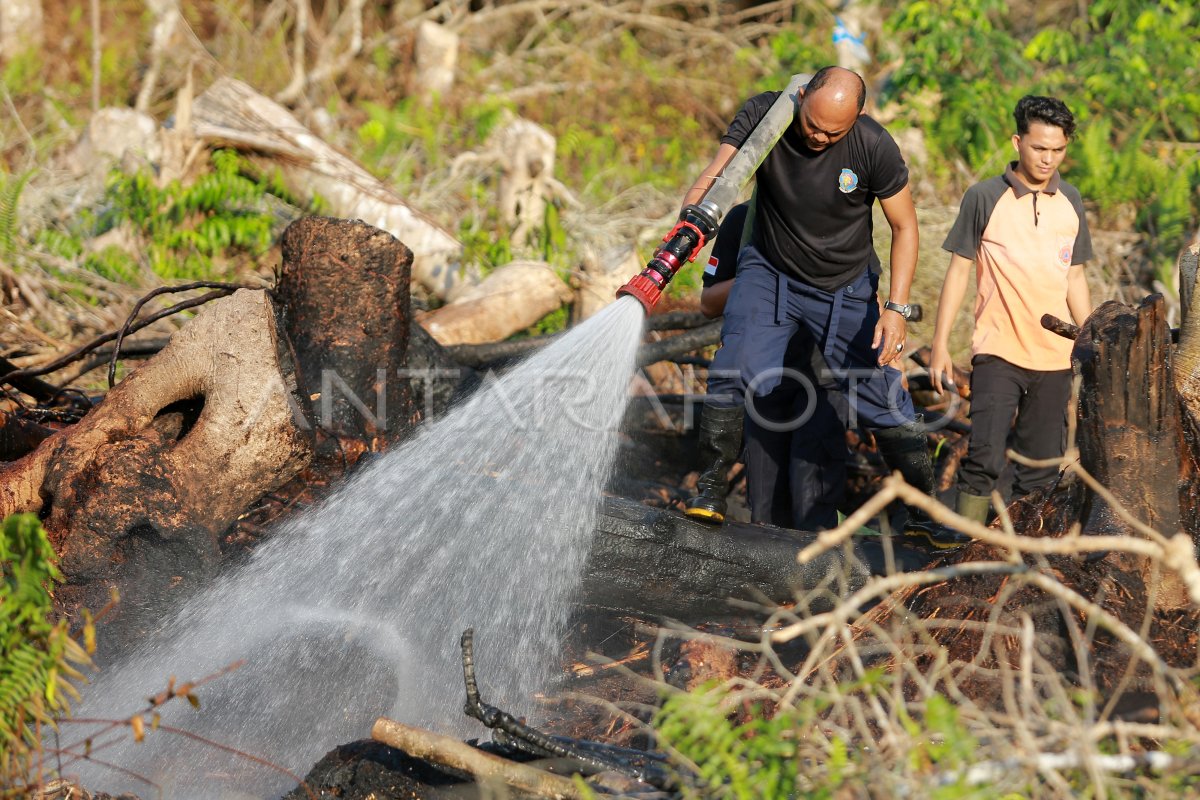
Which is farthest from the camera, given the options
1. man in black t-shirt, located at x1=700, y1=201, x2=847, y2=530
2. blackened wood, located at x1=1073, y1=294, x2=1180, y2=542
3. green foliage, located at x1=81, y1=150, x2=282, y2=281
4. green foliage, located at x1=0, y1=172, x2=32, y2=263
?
green foliage, located at x1=81, y1=150, x2=282, y2=281

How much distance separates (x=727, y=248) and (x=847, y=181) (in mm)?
863

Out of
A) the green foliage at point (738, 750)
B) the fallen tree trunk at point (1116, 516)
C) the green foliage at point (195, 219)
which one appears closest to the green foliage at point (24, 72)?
the green foliage at point (195, 219)

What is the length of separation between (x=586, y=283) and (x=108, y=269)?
3.18 meters

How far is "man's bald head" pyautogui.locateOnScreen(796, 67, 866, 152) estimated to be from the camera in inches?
176

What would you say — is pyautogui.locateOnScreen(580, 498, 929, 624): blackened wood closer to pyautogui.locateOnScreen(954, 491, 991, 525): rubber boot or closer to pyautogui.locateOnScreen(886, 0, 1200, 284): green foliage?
pyautogui.locateOnScreen(954, 491, 991, 525): rubber boot

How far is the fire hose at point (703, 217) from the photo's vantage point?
446cm

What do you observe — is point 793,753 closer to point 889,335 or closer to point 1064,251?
point 889,335

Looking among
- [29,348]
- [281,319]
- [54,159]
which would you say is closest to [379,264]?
[281,319]

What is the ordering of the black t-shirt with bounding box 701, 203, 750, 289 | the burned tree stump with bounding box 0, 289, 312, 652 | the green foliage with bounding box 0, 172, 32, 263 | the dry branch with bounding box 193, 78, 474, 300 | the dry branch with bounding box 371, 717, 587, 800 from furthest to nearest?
the dry branch with bounding box 193, 78, 474, 300 < the green foliage with bounding box 0, 172, 32, 263 < the black t-shirt with bounding box 701, 203, 750, 289 < the burned tree stump with bounding box 0, 289, 312, 652 < the dry branch with bounding box 371, 717, 587, 800

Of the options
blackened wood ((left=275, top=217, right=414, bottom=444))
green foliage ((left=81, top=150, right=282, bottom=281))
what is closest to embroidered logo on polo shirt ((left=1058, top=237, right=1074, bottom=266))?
blackened wood ((left=275, top=217, right=414, bottom=444))

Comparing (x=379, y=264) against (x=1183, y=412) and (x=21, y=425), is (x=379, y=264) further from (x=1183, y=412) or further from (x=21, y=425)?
(x=1183, y=412)

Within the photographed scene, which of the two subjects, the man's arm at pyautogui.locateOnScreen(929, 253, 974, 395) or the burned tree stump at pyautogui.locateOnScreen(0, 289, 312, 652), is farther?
the man's arm at pyautogui.locateOnScreen(929, 253, 974, 395)

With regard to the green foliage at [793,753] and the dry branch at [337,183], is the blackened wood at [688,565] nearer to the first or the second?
the green foliage at [793,753]

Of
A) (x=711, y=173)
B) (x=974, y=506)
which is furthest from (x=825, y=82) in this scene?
(x=974, y=506)
